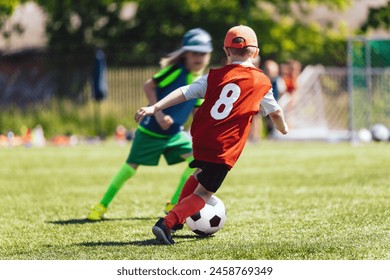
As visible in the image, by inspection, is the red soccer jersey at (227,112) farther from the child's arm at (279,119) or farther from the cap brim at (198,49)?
the cap brim at (198,49)

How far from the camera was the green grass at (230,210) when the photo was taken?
6711 millimetres

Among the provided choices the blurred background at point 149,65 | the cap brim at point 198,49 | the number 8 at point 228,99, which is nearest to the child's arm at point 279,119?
the number 8 at point 228,99

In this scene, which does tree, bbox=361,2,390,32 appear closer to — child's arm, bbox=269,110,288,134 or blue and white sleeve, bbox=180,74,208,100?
child's arm, bbox=269,110,288,134

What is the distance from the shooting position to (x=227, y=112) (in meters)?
6.78

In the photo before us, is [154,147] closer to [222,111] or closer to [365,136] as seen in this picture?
[222,111]

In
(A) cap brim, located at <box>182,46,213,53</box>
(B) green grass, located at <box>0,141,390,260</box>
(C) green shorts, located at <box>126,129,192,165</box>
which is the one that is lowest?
(B) green grass, located at <box>0,141,390,260</box>

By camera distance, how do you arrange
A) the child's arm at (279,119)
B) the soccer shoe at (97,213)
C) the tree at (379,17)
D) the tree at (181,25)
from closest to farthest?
1. the child's arm at (279,119)
2. the soccer shoe at (97,213)
3. the tree at (379,17)
4. the tree at (181,25)

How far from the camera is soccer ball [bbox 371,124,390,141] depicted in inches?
821

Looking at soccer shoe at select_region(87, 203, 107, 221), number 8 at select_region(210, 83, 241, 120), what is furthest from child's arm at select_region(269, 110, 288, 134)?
soccer shoe at select_region(87, 203, 107, 221)

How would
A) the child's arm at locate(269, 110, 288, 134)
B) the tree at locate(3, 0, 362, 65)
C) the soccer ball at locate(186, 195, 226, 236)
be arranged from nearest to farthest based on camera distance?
the child's arm at locate(269, 110, 288, 134), the soccer ball at locate(186, 195, 226, 236), the tree at locate(3, 0, 362, 65)

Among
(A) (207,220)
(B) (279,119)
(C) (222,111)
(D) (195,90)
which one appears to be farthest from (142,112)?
(A) (207,220)

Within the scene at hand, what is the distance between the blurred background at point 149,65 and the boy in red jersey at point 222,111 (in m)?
13.5

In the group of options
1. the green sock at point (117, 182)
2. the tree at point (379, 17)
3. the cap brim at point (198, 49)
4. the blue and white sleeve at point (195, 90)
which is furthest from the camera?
the tree at point (379, 17)
